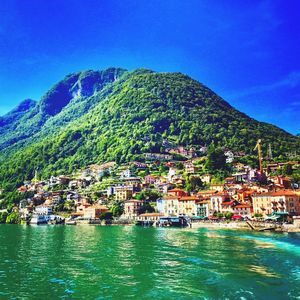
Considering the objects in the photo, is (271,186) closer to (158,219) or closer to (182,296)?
(158,219)

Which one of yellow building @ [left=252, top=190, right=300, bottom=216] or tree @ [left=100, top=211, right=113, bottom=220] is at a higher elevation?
yellow building @ [left=252, top=190, right=300, bottom=216]

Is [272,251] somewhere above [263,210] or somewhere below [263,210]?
below

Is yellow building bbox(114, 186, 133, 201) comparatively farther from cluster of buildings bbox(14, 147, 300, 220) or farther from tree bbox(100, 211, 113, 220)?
tree bbox(100, 211, 113, 220)

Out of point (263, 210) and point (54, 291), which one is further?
point (263, 210)

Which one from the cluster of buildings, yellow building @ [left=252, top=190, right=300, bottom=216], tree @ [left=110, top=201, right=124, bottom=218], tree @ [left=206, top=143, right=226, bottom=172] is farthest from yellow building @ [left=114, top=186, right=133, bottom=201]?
yellow building @ [left=252, top=190, right=300, bottom=216]

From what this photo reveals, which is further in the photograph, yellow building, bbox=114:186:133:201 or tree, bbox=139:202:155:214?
yellow building, bbox=114:186:133:201

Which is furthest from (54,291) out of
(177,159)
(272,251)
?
(177,159)

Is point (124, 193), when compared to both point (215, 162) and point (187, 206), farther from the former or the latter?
point (215, 162)

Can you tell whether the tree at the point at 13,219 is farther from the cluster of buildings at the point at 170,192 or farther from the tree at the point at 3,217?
the cluster of buildings at the point at 170,192

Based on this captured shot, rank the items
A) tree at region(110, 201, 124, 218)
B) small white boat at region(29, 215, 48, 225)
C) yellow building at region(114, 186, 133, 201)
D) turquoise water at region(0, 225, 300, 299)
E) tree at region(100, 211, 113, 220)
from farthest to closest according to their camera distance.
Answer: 1. yellow building at region(114, 186, 133, 201)
2. small white boat at region(29, 215, 48, 225)
3. tree at region(110, 201, 124, 218)
4. tree at region(100, 211, 113, 220)
5. turquoise water at region(0, 225, 300, 299)

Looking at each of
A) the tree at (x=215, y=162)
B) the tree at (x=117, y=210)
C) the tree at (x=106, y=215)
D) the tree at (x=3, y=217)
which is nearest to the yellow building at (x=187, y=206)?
the tree at (x=117, y=210)
